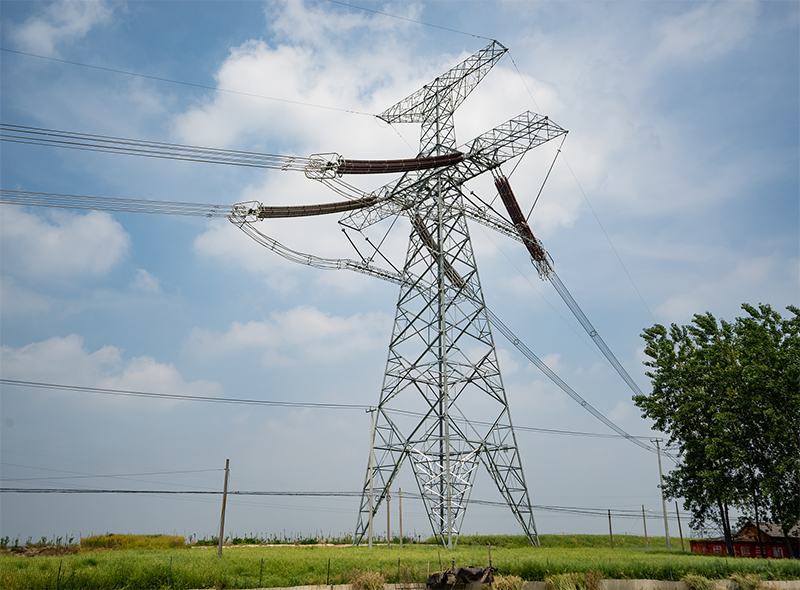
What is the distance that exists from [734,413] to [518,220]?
16.7 m

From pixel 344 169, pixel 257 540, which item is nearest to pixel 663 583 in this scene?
pixel 344 169

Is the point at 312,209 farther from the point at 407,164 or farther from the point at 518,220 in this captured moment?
the point at 518,220

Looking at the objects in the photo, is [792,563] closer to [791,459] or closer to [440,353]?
[791,459]

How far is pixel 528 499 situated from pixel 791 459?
1408cm

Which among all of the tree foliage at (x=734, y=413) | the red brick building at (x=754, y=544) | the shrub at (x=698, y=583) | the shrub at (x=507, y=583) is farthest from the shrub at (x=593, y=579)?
the red brick building at (x=754, y=544)

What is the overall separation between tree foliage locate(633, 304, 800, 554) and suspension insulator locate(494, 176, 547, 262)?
10.8 m

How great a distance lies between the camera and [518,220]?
34719 millimetres

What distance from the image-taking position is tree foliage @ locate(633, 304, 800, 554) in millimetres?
31094

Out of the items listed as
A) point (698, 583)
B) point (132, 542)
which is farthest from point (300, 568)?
point (132, 542)

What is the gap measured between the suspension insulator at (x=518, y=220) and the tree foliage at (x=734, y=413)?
1076cm

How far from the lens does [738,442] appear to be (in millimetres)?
33125

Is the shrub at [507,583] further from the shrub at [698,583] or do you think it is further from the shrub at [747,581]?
the shrub at [747,581]

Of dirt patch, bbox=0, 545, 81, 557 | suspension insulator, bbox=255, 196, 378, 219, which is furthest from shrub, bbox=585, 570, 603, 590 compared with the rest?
dirt patch, bbox=0, 545, 81, 557

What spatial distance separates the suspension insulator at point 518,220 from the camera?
3294cm
